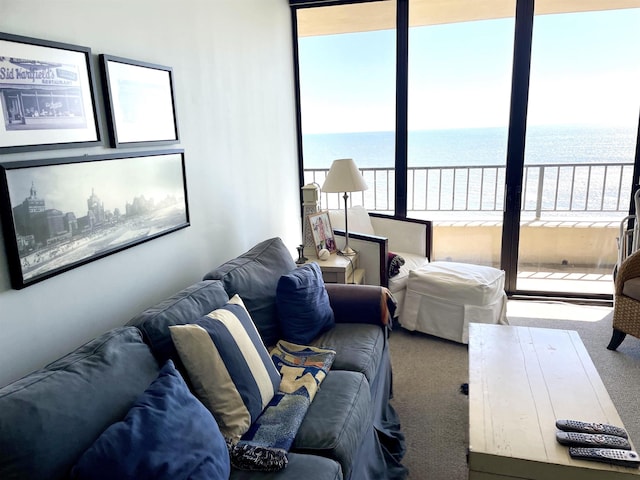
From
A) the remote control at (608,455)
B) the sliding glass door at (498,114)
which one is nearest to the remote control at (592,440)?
the remote control at (608,455)

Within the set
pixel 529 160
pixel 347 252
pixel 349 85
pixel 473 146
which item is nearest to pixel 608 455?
pixel 347 252

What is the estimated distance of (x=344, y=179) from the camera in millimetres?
3092

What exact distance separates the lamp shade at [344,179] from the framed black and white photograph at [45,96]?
1.69 meters

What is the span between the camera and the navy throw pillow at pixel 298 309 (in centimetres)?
210

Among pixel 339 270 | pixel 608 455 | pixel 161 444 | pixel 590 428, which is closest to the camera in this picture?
pixel 161 444

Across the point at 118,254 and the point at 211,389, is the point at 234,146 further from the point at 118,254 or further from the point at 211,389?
the point at 211,389

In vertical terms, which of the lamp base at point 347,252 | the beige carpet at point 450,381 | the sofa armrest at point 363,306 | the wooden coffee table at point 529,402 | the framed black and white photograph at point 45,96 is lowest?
the beige carpet at point 450,381

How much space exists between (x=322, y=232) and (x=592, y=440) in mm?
2099

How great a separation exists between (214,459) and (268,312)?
95 centimetres

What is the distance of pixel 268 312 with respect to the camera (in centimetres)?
211

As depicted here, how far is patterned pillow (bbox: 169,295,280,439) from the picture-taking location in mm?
1491

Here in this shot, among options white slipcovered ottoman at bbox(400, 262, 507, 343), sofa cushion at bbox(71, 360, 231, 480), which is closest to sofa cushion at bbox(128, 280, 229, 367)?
sofa cushion at bbox(71, 360, 231, 480)

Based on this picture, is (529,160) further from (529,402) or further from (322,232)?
(529,402)

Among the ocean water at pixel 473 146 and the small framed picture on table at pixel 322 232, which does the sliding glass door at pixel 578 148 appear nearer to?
the ocean water at pixel 473 146
